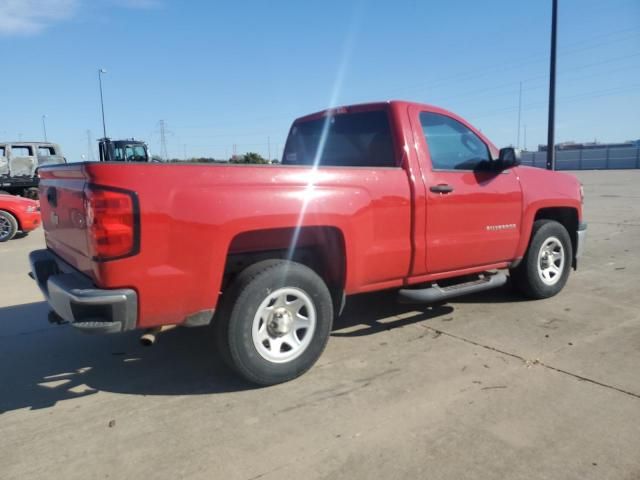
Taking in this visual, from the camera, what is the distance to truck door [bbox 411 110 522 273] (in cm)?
432

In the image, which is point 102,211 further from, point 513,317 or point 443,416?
point 513,317

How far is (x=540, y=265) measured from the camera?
547 cm

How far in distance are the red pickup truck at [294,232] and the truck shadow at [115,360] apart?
18.2 inches

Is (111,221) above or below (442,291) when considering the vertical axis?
above

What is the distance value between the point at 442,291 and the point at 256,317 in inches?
69.6

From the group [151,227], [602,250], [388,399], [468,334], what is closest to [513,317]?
[468,334]

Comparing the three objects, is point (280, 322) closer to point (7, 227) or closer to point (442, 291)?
point (442, 291)

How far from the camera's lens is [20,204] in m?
11.2

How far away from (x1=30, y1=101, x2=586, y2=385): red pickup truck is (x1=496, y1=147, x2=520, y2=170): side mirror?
0.01 meters

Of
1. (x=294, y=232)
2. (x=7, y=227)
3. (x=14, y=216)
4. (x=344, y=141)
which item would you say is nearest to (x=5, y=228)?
(x=7, y=227)

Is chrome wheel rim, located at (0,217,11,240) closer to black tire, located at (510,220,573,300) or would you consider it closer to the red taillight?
the red taillight

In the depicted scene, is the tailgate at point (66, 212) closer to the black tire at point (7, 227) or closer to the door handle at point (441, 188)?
the door handle at point (441, 188)

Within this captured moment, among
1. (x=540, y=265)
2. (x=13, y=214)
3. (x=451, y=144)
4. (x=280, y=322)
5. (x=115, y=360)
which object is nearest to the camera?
(x=280, y=322)

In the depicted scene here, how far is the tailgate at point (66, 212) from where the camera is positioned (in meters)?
Answer: 3.09
